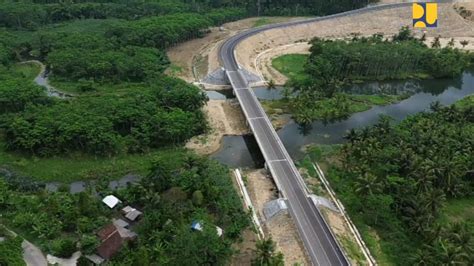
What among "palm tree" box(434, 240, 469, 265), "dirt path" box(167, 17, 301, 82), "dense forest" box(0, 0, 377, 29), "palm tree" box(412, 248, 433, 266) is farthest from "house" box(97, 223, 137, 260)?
"dense forest" box(0, 0, 377, 29)

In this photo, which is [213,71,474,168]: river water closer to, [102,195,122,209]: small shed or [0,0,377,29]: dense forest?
[102,195,122,209]: small shed

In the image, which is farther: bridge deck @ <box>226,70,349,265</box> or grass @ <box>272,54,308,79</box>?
grass @ <box>272,54,308,79</box>

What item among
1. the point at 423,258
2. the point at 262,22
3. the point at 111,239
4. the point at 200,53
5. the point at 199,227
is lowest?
the point at 423,258

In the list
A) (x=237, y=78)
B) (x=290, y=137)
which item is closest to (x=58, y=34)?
(x=237, y=78)

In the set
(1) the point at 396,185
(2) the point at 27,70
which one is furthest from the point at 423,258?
(2) the point at 27,70

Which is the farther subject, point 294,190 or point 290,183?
point 290,183

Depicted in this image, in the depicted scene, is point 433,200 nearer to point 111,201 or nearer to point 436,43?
point 111,201
